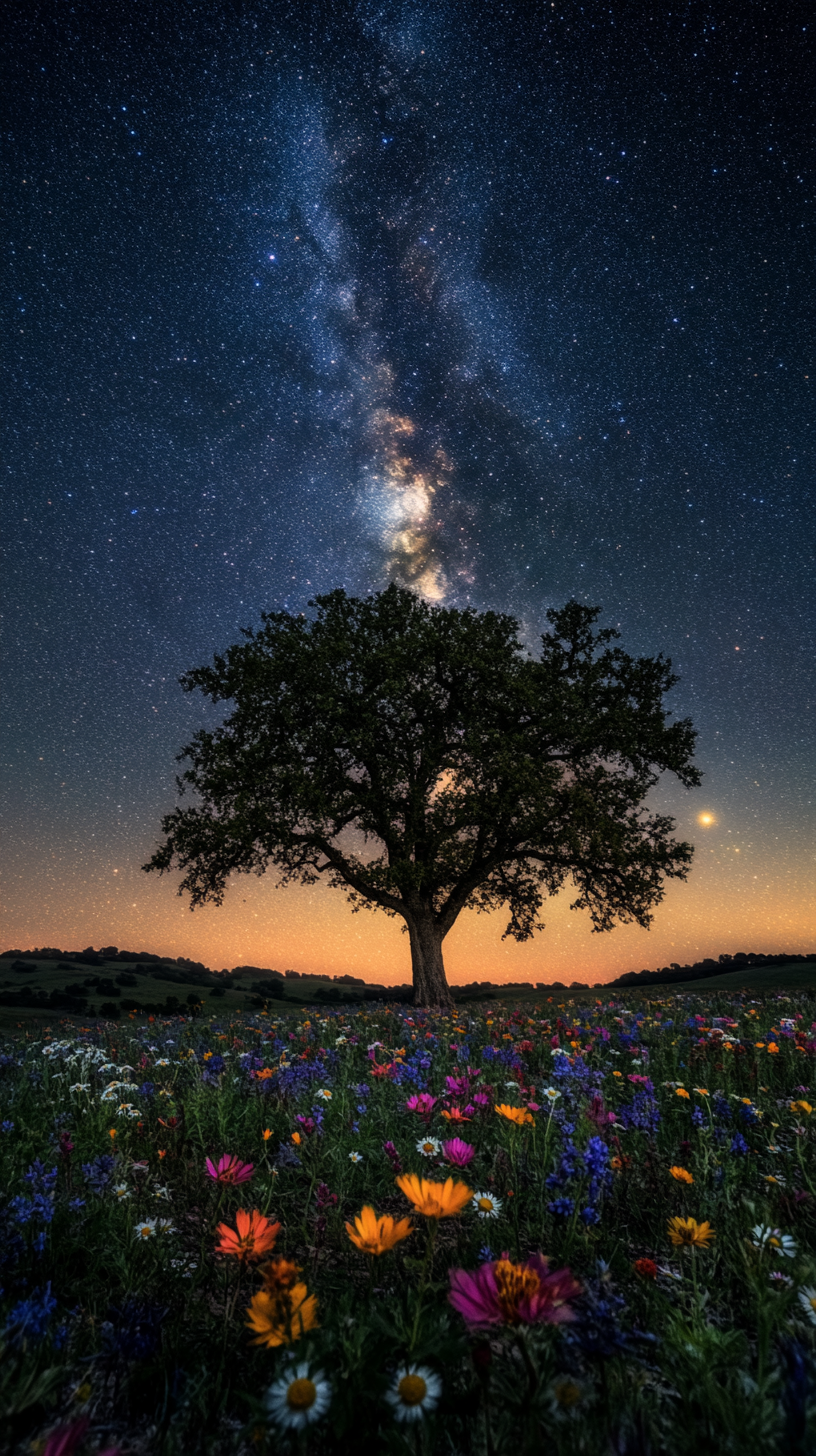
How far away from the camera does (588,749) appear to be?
67.4 ft

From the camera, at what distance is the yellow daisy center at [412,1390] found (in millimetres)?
1251

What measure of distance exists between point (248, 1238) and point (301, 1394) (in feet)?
2.22

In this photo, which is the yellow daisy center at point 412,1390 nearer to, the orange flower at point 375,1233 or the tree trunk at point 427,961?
the orange flower at point 375,1233

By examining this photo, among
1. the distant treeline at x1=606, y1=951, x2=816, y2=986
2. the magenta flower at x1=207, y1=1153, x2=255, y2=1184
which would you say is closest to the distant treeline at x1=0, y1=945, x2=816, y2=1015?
the distant treeline at x1=606, y1=951, x2=816, y2=986

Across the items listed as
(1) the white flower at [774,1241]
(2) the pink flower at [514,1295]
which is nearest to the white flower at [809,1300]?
(1) the white flower at [774,1241]

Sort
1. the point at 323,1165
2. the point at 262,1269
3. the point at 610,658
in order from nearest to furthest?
the point at 262,1269 < the point at 323,1165 < the point at 610,658

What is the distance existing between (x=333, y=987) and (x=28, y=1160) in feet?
82.2

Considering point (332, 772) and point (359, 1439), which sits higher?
point (332, 772)

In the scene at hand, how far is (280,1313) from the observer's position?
4.79 ft

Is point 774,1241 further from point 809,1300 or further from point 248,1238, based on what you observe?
point 248,1238

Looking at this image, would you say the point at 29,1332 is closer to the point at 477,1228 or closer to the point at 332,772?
the point at 477,1228

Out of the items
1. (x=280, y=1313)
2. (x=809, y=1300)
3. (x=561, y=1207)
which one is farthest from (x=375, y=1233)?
(x=809, y=1300)

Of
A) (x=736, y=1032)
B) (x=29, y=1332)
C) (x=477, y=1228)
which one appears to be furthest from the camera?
(x=736, y=1032)

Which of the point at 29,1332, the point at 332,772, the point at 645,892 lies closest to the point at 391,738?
the point at 332,772
